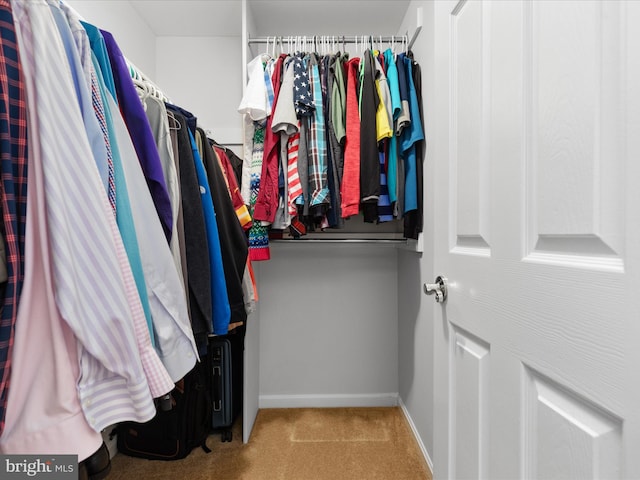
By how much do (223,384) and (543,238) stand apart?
1594 millimetres

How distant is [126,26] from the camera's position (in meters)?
1.59

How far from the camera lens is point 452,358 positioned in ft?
2.51

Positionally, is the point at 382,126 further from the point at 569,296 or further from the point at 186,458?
the point at 186,458

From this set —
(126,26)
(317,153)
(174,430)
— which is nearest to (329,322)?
(174,430)

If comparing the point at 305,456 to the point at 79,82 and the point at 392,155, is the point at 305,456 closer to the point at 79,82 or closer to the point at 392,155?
the point at 392,155

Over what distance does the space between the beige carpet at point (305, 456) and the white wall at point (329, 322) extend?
208 mm

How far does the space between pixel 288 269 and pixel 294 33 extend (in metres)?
1.39

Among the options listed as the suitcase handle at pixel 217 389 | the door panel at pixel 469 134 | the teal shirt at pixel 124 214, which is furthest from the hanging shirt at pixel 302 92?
the suitcase handle at pixel 217 389

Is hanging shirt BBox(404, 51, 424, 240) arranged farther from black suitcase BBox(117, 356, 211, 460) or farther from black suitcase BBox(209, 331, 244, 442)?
black suitcase BBox(117, 356, 211, 460)

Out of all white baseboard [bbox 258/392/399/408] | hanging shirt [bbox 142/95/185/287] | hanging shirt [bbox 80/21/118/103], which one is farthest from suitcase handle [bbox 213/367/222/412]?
hanging shirt [bbox 80/21/118/103]

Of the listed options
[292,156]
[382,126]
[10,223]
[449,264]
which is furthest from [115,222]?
[382,126]

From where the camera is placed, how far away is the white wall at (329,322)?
6.26 ft

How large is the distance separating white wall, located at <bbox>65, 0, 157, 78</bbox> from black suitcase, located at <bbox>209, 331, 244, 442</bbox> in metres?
1.50

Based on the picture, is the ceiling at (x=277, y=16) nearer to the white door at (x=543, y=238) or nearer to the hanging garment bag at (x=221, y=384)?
the white door at (x=543, y=238)
